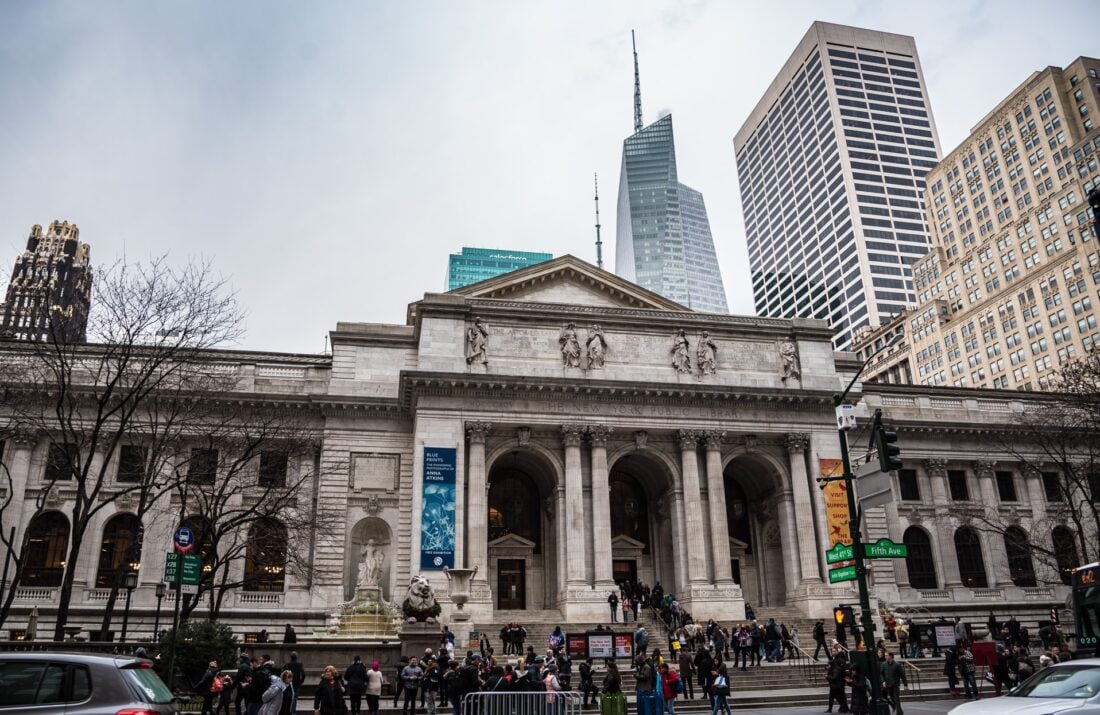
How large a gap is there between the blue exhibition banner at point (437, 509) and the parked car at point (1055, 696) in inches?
1145

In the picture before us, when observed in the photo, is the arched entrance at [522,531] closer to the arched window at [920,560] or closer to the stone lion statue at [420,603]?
the stone lion statue at [420,603]

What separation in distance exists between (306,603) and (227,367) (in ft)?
44.2

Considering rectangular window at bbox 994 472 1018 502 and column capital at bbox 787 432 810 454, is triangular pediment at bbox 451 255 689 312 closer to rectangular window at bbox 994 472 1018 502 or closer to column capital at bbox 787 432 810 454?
column capital at bbox 787 432 810 454

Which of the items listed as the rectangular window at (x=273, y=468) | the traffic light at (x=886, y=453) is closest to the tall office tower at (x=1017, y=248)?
the rectangular window at (x=273, y=468)

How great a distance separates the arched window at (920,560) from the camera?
4719 centimetres

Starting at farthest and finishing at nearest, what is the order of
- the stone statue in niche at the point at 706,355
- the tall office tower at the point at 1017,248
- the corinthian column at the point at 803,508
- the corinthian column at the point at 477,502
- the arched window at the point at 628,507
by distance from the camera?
the tall office tower at the point at 1017,248 → the arched window at the point at 628,507 → the stone statue in niche at the point at 706,355 → the corinthian column at the point at 803,508 → the corinthian column at the point at 477,502

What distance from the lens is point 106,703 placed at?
329 inches

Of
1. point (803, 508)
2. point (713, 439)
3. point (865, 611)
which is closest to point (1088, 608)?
point (865, 611)

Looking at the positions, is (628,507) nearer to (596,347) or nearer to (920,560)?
(596,347)

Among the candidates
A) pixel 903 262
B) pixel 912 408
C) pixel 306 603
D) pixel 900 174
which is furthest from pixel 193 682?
pixel 900 174

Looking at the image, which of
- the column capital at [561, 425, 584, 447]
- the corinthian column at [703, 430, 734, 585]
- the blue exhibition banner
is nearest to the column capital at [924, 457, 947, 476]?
the corinthian column at [703, 430, 734, 585]

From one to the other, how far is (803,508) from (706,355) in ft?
32.0

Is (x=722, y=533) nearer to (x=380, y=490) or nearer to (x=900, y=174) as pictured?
(x=380, y=490)

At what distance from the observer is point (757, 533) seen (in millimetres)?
48031
